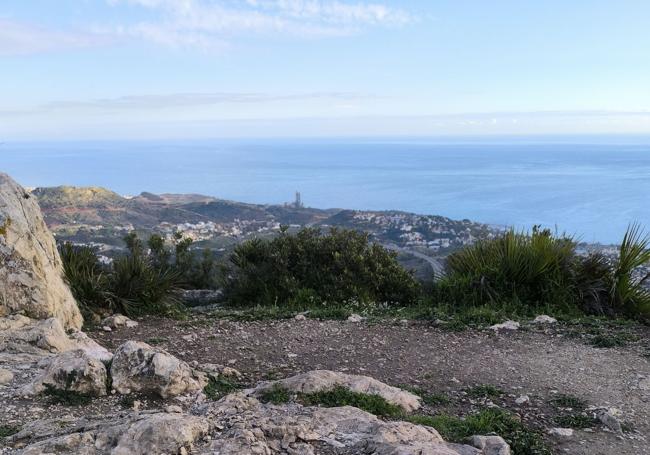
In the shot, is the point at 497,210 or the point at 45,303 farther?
the point at 497,210

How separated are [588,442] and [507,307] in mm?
4082

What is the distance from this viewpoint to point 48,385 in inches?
165

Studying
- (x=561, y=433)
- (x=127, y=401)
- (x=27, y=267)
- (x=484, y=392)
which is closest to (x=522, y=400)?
(x=484, y=392)

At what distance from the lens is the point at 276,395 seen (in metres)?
Answer: 4.20

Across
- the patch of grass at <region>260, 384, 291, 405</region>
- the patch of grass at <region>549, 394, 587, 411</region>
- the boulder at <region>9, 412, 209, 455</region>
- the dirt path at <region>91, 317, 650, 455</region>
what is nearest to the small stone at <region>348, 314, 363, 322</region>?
the dirt path at <region>91, 317, 650, 455</region>

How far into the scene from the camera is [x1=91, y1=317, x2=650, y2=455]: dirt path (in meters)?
4.60

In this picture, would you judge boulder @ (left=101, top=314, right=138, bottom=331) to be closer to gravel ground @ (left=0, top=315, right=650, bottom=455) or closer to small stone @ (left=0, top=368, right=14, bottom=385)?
gravel ground @ (left=0, top=315, right=650, bottom=455)

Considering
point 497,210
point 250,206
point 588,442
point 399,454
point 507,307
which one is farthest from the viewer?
point 497,210

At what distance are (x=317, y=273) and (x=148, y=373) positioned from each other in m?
5.00

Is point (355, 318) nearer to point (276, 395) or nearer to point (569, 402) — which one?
point (569, 402)

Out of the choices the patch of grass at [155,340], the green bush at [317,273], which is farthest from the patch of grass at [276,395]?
the green bush at [317,273]

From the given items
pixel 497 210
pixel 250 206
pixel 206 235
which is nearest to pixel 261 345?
pixel 206 235

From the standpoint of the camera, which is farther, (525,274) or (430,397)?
(525,274)

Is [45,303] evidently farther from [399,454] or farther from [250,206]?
[250,206]
